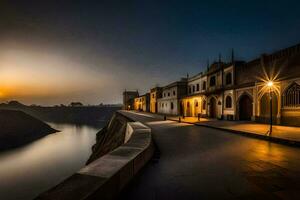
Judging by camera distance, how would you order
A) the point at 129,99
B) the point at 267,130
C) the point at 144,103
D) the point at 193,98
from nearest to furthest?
the point at 267,130, the point at 193,98, the point at 144,103, the point at 129,99

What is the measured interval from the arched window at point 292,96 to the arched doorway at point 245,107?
429cm

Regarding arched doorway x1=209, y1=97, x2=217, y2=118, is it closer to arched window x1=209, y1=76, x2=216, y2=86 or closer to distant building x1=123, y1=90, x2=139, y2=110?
arched window x1=209, y1=76, x2=216, y2=86

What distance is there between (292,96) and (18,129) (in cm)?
8231

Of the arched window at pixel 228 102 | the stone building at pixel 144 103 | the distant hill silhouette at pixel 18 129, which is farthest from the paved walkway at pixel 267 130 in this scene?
the distant hill silhouette at pixel 18 129

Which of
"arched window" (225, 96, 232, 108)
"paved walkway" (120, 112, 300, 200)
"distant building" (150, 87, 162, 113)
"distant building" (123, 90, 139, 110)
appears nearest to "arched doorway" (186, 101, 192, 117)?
"arched window" (225, 96, 232, 108)

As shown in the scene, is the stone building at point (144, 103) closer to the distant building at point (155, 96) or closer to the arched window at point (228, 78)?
the distant building at point (155, 96)

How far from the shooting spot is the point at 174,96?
124ft

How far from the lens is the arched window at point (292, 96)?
13920 mm

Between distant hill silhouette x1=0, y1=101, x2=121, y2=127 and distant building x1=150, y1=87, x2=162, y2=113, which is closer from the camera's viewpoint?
distant building x1=150, y1=87, x2=162, y2=113

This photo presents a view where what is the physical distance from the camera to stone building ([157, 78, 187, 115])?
36219 mm

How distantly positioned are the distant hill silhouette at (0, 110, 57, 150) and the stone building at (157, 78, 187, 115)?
160 ft

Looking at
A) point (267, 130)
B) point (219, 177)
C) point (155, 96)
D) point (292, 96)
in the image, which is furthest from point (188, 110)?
point (219, 177)

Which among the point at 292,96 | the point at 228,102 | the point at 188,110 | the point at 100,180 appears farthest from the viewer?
the point at 188,110

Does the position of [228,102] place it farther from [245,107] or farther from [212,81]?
[212,81]
